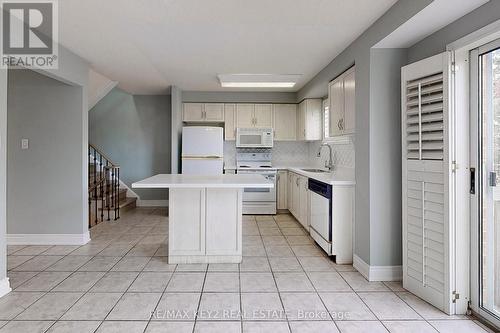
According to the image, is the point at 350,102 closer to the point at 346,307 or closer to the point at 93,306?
the point at 346,307

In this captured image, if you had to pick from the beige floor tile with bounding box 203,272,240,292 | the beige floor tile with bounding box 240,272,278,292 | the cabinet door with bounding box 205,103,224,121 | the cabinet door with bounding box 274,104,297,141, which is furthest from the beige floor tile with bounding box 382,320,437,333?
the cabinet door with bounding box 205,103,224,121

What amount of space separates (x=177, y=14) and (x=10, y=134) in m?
3.03

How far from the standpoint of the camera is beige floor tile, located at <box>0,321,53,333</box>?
6.76ft

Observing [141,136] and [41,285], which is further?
[141,136]

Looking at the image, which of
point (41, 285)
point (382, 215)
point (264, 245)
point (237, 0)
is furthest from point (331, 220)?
point (41, 285)

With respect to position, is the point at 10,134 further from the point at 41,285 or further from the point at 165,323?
the point at 165,323

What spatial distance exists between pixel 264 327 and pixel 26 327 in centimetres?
162

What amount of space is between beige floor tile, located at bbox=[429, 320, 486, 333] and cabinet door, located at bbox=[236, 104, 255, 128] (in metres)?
4.59

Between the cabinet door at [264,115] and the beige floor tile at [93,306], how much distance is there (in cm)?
426

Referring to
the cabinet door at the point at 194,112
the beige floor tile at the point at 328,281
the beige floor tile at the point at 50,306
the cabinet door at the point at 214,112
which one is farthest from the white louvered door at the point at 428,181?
the cabinet door at the point at 194,112

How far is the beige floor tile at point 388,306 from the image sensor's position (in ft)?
7.43

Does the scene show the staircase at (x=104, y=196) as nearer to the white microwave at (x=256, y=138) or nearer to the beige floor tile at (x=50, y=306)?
the white microwave at (x=256, y=138)

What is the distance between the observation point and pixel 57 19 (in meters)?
2.79

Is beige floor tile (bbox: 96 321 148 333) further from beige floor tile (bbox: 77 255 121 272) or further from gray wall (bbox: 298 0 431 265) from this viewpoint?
gray wall (bbox: 298 0 431 265)
